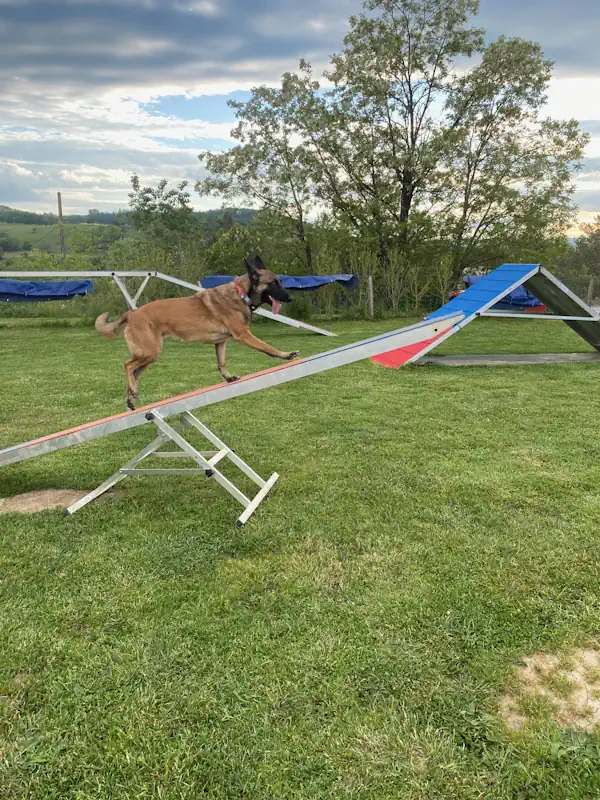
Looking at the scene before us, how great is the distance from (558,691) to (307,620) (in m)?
1.14

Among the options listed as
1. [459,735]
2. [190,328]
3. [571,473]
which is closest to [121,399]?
[190,328]


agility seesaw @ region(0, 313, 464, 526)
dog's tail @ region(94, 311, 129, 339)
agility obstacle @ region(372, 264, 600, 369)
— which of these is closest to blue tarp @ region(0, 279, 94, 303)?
agility obstacle @ region(372, 264, 600, 369)

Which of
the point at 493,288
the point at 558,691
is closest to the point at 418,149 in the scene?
the point at 493,288

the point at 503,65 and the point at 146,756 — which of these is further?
the point at 503,65

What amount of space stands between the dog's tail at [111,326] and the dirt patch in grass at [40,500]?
1.52m

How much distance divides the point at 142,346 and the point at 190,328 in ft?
1.17

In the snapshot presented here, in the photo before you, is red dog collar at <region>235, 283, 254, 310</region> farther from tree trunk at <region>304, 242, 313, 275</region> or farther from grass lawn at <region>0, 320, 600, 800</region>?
tree trunk at <region>304, 242, 313, 275</region>

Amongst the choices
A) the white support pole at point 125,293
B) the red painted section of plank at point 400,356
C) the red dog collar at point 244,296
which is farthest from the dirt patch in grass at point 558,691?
the red painted section of plank at point 400,356

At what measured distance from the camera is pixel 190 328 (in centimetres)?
324

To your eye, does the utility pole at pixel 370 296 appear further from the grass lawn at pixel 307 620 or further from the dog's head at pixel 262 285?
the dog's head at pixel 262 285

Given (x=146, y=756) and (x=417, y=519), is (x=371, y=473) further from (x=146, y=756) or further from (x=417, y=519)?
(x=146, y=756)

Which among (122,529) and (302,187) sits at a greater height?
(302,187)

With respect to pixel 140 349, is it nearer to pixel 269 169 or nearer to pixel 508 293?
pixel 508 293

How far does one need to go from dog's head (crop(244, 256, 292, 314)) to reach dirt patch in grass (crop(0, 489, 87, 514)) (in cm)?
236
